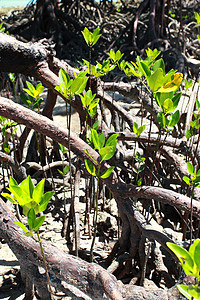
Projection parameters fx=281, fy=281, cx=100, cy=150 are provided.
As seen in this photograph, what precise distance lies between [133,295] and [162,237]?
14.9 inches

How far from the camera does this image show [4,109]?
1345 mm

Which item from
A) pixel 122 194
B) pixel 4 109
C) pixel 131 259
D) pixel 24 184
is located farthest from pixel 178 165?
pixel 24 184

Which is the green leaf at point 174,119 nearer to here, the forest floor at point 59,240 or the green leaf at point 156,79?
the green leaf at point 156,79

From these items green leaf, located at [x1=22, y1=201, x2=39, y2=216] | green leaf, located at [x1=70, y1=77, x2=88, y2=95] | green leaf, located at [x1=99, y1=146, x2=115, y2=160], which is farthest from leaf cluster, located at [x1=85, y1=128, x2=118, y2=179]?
green leaf, located at [x1=22, y1=201, x2=39, y2=216]

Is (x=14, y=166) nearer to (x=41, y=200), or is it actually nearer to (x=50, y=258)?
(x=50, y=258)

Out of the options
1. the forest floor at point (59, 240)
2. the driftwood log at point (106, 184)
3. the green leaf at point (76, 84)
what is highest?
the green leaf at point (76, 84)

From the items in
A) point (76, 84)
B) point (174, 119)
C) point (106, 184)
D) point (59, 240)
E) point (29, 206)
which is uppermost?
point (76, 84)

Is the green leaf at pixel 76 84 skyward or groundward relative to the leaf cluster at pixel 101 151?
skyward

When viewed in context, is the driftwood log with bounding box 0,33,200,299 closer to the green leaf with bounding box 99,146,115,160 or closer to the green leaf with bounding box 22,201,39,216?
the green leaf with bounding box 99,146,115,160

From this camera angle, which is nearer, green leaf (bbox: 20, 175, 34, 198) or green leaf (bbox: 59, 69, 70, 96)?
green leaf (bbox: 20, 175, 34, 198)

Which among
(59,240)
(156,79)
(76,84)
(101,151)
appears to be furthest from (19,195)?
(59,240)

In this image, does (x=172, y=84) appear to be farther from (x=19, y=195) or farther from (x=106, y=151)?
(x=19, y=195)

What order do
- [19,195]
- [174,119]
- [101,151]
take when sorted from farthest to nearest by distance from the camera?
[174,119], [101,151], [19,195]

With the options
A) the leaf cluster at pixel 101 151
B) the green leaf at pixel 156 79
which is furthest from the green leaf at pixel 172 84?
the leaf cluster at pixel 101 151
